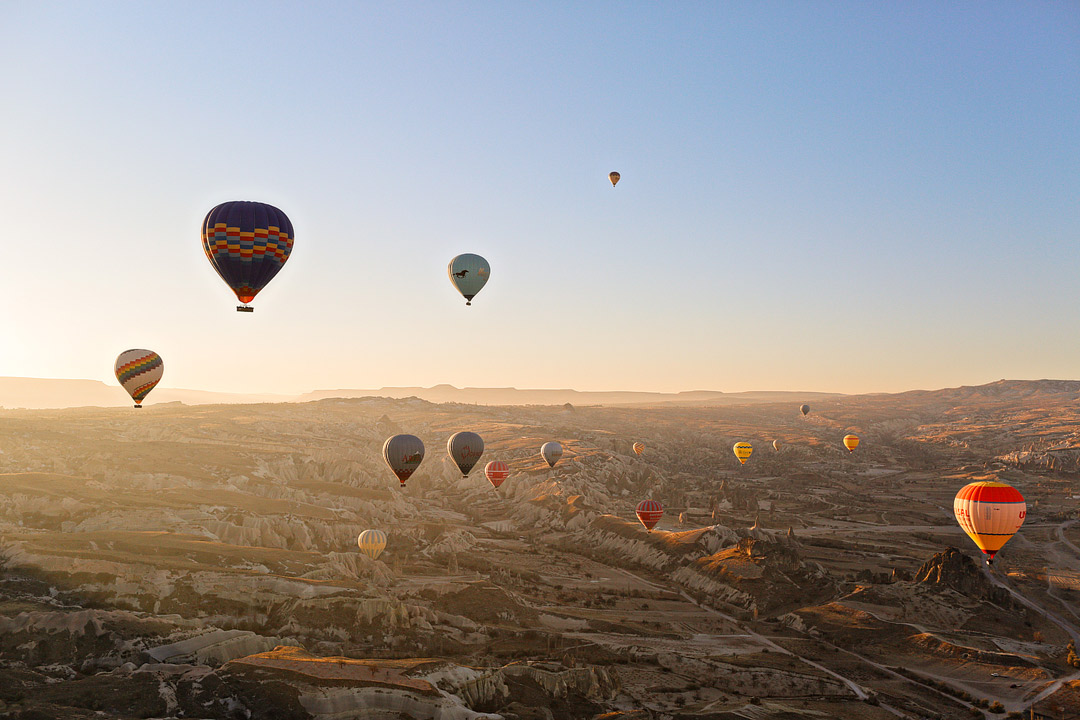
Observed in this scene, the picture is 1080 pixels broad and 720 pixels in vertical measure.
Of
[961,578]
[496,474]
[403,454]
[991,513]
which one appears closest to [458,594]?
[403,454]

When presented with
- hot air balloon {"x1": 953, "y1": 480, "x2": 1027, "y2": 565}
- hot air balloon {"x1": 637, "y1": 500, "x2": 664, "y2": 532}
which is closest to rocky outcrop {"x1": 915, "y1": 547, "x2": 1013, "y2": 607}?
hot air balloon {"x1": 953, "y1": 480, "x2": 1027, "y2": 565}

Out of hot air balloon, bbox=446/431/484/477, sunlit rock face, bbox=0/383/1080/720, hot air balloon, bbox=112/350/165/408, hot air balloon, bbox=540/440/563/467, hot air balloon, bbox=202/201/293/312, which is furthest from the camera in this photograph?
hot air balloon, bbox=540/440/563/467

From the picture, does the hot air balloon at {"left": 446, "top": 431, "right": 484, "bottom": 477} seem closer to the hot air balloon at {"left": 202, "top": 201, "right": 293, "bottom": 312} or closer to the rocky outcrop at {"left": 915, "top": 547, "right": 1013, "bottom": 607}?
the hot air balloon at {"left": 202, "top": 201, "right": 293, "bottom": 312}

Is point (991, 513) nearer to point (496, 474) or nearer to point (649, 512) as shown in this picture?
point (649, 512)

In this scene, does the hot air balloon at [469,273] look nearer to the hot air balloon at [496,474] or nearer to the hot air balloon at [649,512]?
the hot air balloon at [649,512]

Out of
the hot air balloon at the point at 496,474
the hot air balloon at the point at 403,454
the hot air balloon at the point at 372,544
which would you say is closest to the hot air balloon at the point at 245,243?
the hot air balloon at the point at 403,454

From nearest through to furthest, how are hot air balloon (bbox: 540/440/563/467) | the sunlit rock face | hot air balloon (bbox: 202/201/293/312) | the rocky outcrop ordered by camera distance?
the sunlit rock face, hot air balloon (bbox: 202/201/293/312), the rocky outcrop, hot air balloon (bbox: 540/440/563/467)

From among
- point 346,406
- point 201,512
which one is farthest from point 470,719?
point 346,406
